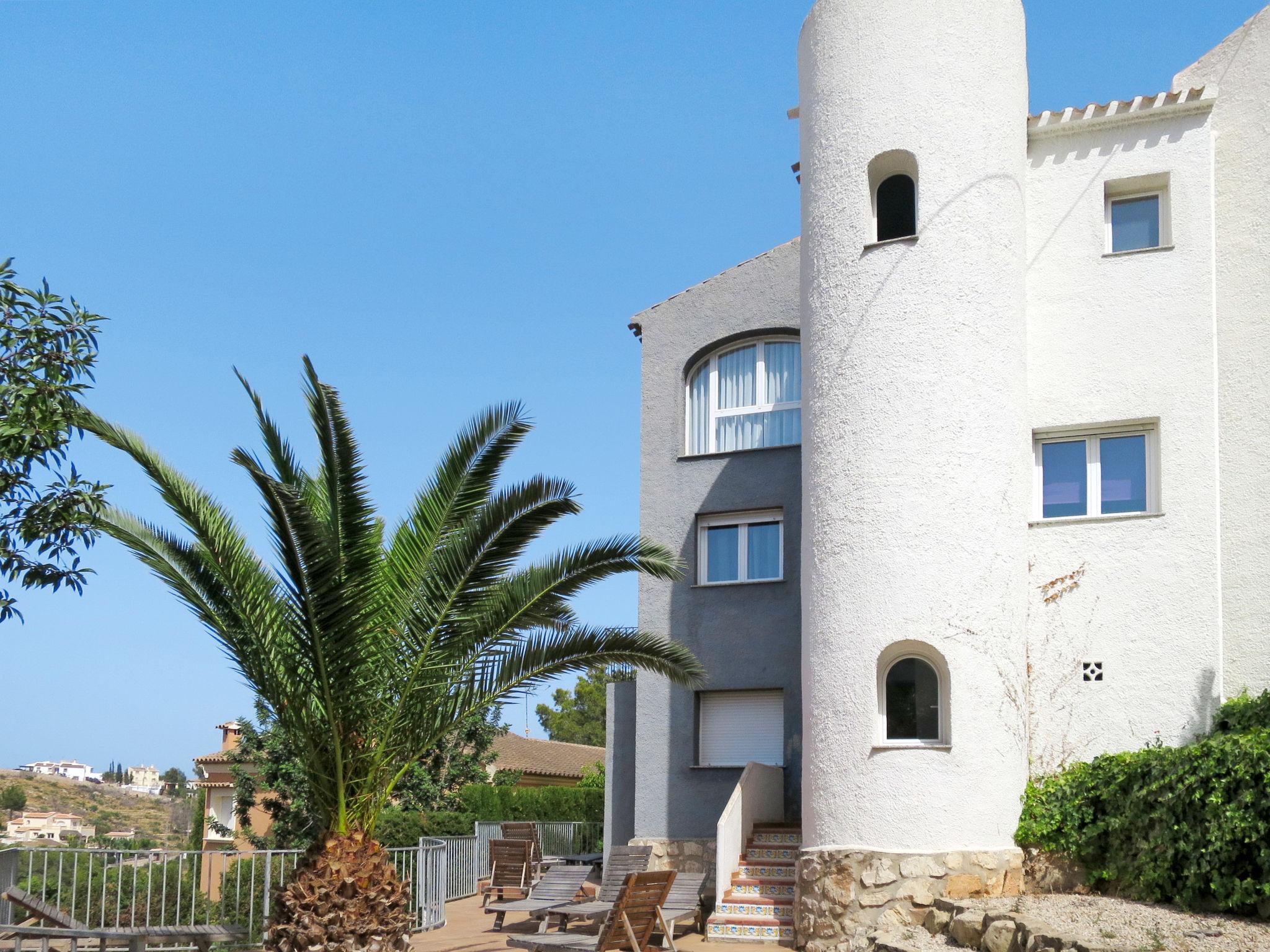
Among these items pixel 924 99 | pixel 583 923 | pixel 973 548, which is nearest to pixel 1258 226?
pixel 924 99

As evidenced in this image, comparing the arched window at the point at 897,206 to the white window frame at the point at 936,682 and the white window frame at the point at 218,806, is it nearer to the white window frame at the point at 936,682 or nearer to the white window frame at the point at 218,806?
the white window frame at the point at 936,682

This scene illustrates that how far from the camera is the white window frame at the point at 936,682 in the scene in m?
14.8

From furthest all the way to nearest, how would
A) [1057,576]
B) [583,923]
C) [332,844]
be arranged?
[583,923] < [1057,576] < [332,844]

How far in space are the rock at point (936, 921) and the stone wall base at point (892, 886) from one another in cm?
9

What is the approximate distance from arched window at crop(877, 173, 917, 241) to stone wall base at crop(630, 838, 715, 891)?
861 centimetres

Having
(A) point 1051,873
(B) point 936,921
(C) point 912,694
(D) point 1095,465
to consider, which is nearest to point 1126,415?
(D) point 1095,465

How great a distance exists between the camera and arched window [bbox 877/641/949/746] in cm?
1501

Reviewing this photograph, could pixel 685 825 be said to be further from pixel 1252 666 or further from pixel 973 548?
pixel 1252 666

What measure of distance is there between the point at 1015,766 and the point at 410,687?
7.08 metres

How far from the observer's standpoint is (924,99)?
53.1 feet

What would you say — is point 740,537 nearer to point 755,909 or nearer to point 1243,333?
point 755,909

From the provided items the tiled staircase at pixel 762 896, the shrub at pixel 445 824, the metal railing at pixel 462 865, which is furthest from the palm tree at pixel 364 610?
the shrub at pixel 445 824

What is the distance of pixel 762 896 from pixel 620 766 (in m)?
4.79

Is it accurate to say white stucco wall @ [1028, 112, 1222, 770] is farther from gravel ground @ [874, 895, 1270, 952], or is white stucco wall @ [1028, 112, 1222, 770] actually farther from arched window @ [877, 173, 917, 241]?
gravel ground @ [874, 895, 1270, 952]
